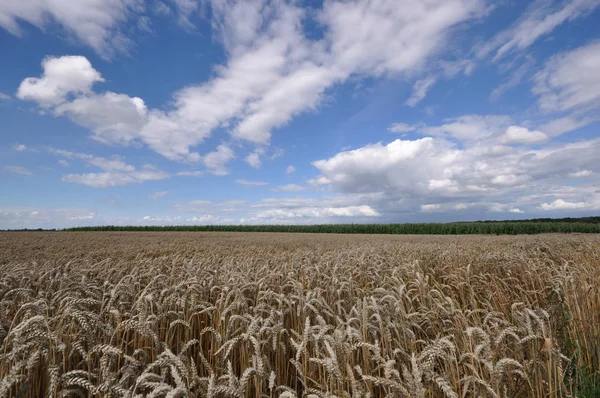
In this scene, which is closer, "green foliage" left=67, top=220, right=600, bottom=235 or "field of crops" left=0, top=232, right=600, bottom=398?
"field of crops" left=0, top=232, right=600, bottom=398

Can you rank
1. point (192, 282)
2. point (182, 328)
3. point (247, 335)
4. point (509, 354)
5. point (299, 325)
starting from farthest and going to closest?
point (192, 282) < point (182, 328) < point (299, 325) < point (509, 354) < point (247, 335)

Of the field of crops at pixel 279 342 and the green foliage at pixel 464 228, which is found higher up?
the green foliage at pixel 464 228

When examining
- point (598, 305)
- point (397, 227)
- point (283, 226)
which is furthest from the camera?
point (283, 226)

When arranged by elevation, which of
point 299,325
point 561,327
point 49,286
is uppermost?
point 49,286

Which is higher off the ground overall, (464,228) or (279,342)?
(464,228)

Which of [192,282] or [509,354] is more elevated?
[192,282]

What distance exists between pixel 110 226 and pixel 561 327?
113 m

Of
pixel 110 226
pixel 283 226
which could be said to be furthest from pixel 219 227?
pixel 110 226

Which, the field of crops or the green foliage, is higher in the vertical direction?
the green foliage

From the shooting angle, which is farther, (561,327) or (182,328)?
(561,327)

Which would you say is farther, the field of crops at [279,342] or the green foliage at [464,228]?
the green foliage at [464,228]

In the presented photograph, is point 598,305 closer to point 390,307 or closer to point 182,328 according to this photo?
point 390,307

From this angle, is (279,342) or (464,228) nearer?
(279,342)

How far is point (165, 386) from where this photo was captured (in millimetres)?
1912
